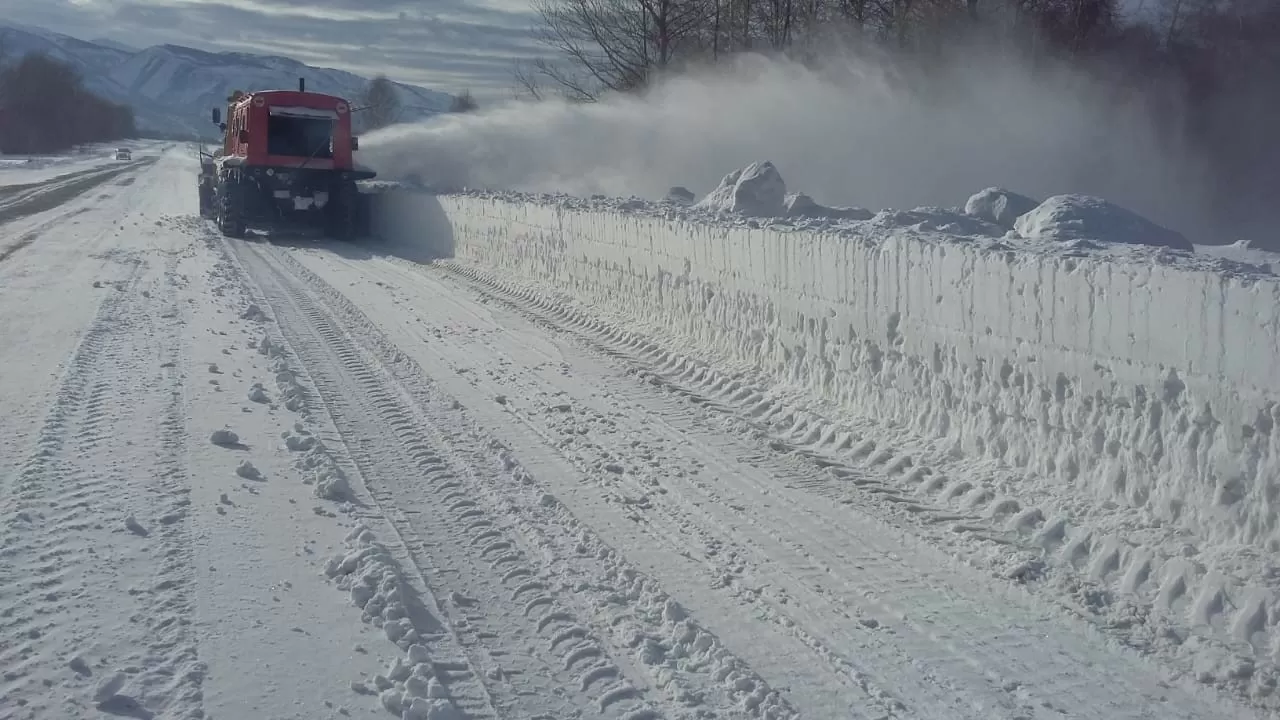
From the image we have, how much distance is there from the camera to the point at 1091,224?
1119 centimetres

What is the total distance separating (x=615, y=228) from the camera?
539 inches

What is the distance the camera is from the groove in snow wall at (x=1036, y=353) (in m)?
5.17

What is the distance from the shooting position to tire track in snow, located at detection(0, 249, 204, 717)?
425 centimetres

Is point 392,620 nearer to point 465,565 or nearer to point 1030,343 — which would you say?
point 465,565

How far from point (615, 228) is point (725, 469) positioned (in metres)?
6.70

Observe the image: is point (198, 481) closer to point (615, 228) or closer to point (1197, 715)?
point (1197, 715)

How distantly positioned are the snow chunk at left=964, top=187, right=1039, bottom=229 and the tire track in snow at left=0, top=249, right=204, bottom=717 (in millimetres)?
9045

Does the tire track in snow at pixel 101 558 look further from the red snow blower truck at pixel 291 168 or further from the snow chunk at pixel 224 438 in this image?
the red snow blower truck at pixel 291 168

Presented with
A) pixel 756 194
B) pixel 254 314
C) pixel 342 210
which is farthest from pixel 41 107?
pixel 756 194

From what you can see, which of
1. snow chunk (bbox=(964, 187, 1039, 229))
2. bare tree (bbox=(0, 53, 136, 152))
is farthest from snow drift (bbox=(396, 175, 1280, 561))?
bare tree (bbox=(0, 53, 136, 152))

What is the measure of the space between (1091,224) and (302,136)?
64.5 ft

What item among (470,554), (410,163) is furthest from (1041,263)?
(410,163)

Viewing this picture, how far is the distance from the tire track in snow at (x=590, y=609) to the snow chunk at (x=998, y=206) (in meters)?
7.86

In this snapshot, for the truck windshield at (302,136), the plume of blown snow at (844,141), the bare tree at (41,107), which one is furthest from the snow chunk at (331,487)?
the bare tree at (41,107)
